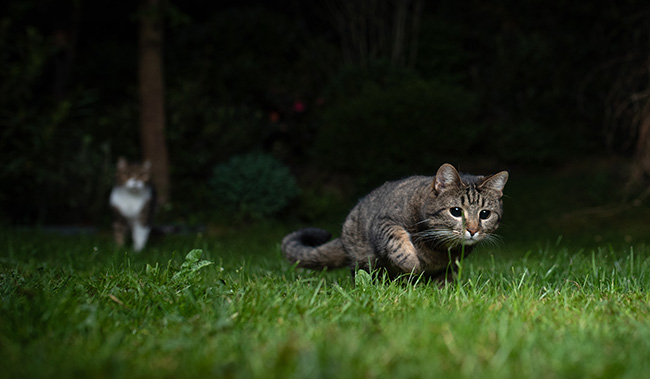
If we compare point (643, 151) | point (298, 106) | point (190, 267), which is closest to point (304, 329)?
point (190, 267)

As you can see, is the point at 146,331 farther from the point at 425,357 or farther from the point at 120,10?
the point at 120,10

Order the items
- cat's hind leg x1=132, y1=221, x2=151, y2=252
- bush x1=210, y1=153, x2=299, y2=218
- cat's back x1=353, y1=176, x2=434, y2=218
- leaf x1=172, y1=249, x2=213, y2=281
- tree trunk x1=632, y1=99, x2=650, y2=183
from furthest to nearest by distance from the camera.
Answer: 1. bush x1=210, y1=153, x2=299, y2=218
2. tree trunk x1=632, y1=99, x2=650, y2=183
3. cat's hind leg x1=132, y1=221, x2=151, y2=252
4. cat's back x1=353, y1=176, x2=434, y2=218
5. leaf x1=172, y1=249, x2=213, y2=281

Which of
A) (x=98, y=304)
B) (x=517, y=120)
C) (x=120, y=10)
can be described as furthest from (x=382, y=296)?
(x=120, y=10)

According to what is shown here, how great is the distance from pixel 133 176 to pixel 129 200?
28cm

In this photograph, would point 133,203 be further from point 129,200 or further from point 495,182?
point 495,182

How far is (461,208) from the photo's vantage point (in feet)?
11.1

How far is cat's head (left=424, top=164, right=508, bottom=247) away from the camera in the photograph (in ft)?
10.9

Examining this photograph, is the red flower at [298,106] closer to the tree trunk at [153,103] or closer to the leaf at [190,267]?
the tree trunk at [153,103]

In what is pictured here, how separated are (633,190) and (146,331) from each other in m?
7.61

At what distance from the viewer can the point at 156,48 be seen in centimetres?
866

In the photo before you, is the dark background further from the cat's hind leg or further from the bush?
the cat's hind leg

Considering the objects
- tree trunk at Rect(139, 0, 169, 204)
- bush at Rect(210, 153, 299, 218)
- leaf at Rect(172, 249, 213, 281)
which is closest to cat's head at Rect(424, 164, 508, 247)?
leaf at Rect(172, 249, 213, 281)

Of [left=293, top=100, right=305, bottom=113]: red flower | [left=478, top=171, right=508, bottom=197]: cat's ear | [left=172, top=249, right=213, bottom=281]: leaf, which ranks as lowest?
[left=172, top=249, right=213, bottom=281]: leaf

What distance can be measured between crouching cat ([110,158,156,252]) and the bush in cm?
223
